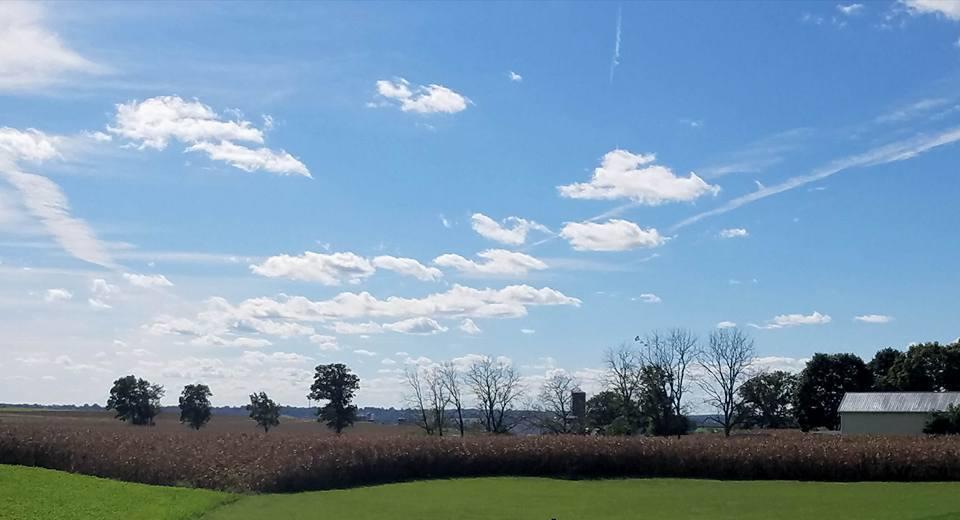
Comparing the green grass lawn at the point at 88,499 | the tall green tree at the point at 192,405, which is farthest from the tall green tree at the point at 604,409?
the green grass lawn at the point at 88,499

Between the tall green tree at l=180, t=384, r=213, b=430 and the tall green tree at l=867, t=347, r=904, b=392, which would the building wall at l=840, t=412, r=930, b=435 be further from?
the tall green tree at l=180, t=384, r=213, b=430

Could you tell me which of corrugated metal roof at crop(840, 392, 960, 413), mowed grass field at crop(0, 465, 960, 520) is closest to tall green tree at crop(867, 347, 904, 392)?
corrugated metal roof at crop(840, 392, 960, 413)

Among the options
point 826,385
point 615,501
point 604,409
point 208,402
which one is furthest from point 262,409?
point 615,501

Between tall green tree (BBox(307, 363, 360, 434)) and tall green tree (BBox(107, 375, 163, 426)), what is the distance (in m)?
16.8

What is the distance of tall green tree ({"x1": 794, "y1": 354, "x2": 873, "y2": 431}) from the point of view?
80.6m

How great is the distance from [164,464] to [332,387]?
1891 inches

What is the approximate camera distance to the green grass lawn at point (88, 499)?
21.8 meters

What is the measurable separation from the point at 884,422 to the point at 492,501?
45134 millimetres

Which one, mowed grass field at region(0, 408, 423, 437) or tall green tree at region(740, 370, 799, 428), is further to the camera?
tall green tree at region(740, 370, 799, 428)

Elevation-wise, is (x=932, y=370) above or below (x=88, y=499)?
above

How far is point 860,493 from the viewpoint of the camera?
30.9 metres

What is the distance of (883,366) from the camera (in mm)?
84688

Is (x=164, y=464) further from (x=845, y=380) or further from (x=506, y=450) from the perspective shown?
(x=845, y=380)

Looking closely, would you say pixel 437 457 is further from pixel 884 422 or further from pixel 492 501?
pixel 884 422
